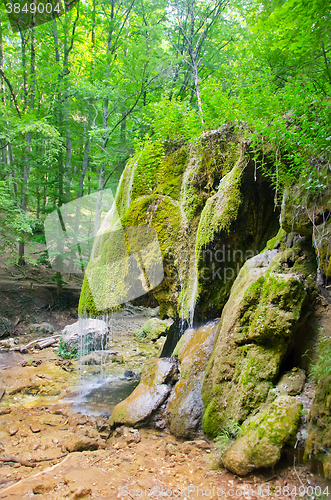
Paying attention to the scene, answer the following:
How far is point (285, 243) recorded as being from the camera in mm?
4699

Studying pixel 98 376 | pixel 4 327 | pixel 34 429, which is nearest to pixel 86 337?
pixel 98 376

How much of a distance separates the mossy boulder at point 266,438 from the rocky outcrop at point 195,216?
2.98 metres

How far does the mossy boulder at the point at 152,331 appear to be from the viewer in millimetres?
12219

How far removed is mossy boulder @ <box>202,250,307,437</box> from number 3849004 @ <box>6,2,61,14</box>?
13895 millimetres

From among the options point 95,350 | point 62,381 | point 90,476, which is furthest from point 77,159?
point 90,476

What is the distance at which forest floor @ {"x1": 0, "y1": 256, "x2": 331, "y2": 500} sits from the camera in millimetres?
2902

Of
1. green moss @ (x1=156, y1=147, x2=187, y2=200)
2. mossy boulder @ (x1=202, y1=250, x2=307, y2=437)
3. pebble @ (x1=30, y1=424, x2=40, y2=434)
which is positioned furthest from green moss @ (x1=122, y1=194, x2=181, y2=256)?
pebble @ (x1=30, y1=424, x2=40, y2=434)

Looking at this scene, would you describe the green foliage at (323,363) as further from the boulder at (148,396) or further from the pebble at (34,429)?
the pebble at (34,429)

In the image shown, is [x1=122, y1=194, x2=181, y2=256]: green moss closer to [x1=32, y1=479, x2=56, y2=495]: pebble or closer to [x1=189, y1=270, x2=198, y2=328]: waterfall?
[x1=189, y1=270, x2=198, y2=328]: waterfall

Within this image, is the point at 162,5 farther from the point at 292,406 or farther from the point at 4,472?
the point at 4,472

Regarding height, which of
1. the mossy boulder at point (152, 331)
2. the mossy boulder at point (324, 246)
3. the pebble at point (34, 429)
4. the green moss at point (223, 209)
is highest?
the green moss at point (223, 209)

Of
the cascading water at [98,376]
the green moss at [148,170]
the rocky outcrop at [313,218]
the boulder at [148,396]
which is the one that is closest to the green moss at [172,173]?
the green moss at [148,170]

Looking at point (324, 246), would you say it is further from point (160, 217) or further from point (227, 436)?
point (160, 217)

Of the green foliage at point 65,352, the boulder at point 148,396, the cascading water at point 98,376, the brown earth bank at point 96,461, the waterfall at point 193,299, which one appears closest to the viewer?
the brown earth bank at point 96,461
